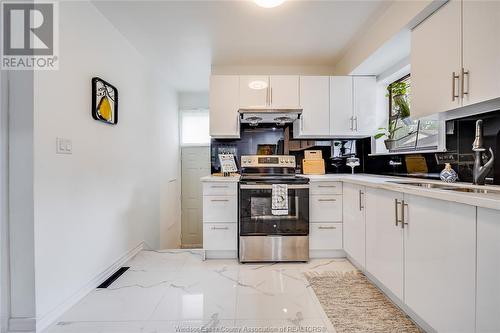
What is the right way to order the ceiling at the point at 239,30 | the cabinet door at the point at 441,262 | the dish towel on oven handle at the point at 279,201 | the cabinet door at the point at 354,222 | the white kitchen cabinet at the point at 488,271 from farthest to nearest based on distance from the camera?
1. the dish towel on oven handle at the point at 279,201
2. the cabinet door at the point at 354,222
3. the ceiling at the point at 239,30
4. the cabinet door at the point at 441,262
5. the white kitchen cabinet at the point at 488,271

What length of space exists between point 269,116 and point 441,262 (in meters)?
2.29

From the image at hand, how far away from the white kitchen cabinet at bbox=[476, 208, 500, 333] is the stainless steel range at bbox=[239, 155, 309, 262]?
65.3 inches

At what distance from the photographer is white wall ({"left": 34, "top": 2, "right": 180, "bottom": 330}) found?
5.40 feet

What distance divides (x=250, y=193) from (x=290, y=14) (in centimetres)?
167

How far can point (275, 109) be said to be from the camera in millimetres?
3023

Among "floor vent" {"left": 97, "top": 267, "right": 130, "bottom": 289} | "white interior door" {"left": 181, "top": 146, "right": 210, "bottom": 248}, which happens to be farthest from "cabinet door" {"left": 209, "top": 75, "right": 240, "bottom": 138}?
"floor vent" {"left": 97, "top": 267, "right": 130, "bottom": 289}

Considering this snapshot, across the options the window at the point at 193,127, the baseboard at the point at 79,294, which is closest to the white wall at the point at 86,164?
the baseboard at the point at 79,294

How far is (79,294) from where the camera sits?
76.3 inches

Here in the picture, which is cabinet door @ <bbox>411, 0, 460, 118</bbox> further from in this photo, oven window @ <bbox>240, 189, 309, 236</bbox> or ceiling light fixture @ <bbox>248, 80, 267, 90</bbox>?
ceiling light fixture @ <bbox>248, 80, 267, 90</bbox>

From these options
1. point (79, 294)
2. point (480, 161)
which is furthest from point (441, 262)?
point (79, 294)

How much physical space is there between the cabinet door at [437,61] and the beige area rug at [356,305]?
1359 mm

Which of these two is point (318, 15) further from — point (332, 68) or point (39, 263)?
point (39, 263)

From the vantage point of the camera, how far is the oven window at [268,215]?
2696 millimetres

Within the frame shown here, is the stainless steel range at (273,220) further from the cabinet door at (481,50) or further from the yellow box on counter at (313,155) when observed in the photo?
the cabinet door at (481,50)
